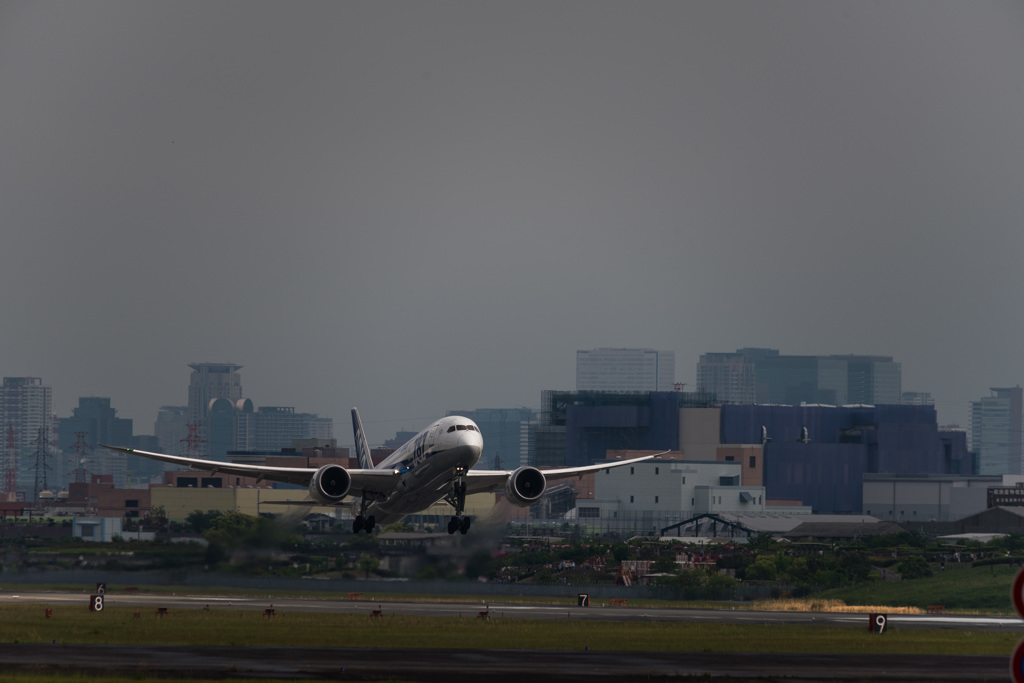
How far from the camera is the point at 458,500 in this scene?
265 ft

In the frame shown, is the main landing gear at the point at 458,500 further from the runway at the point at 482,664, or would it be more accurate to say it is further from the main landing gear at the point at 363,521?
the runway at the point at 482,664

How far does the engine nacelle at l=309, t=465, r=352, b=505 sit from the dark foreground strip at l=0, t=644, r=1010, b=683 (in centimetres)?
1431

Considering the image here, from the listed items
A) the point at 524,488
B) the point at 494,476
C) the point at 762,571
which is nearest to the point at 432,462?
the point at 524,488

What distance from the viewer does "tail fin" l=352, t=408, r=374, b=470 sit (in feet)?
354

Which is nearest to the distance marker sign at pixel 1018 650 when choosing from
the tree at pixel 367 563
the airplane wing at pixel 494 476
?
the airplane wing at pixel 494 476

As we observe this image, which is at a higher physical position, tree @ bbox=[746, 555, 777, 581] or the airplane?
the airplane

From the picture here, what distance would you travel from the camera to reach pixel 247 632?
77125 millimetres

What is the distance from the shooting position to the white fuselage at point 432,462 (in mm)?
76938

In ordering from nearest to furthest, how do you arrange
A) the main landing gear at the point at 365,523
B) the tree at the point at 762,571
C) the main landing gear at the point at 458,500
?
the main landing gear at the point at 458,500 < the main landing gear at the point at 365,523 < the tree at the point at 762,571

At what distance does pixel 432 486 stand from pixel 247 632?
13082 mm

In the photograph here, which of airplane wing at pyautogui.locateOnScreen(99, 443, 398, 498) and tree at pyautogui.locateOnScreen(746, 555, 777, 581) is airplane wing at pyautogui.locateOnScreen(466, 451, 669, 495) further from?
tree at pyautogui.locateOnScreen(746, 555, 777, 581)

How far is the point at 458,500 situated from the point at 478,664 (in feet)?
65.2

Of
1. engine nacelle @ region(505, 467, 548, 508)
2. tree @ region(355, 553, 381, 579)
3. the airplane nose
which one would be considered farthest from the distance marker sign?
tree @ region(355, 553, 381, 579)

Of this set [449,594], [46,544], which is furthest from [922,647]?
[46,544]
